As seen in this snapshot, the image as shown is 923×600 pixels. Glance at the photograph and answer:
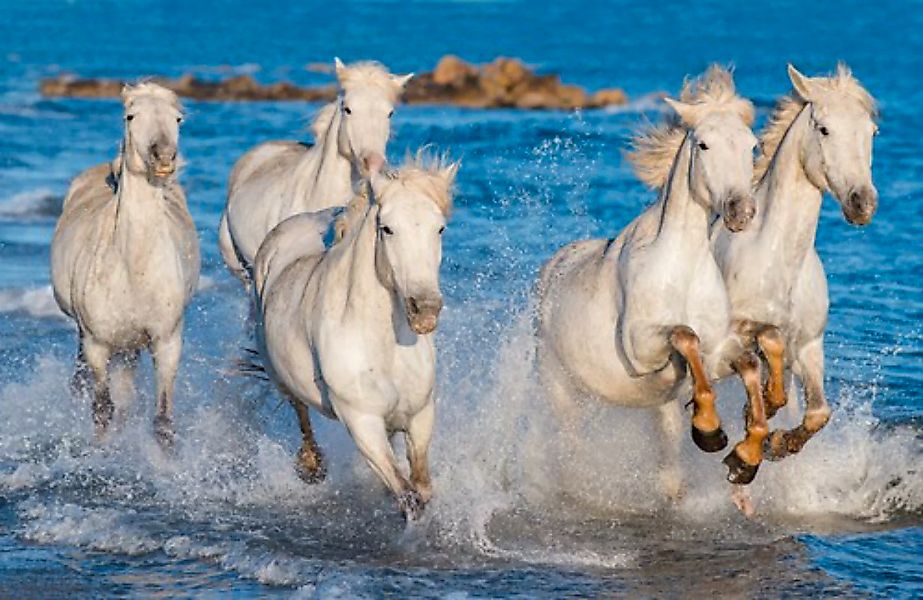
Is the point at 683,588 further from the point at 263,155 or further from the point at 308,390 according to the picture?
the point at 263,155

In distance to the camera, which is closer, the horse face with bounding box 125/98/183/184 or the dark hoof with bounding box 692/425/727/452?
the dark hoof with bounding box 692/425/727/452

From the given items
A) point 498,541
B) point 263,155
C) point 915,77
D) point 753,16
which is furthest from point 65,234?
point 753,16

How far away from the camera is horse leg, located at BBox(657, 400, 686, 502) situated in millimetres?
8508

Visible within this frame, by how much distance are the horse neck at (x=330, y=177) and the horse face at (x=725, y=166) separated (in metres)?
2.71

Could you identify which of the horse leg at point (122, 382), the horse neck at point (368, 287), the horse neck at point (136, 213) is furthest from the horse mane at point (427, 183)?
the horse leg at point (122, 382)

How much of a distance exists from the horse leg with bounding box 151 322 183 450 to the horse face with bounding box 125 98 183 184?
841 mm

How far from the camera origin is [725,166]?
7.32m

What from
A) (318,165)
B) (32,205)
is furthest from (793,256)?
(32,205)

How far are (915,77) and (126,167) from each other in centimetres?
3246

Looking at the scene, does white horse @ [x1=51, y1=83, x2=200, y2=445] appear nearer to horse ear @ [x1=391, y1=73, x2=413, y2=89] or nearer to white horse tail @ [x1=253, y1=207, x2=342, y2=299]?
white horse tail @ [x1=253, y1=207, x2=342, y2=299]

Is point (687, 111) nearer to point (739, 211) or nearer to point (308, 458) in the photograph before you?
point (739, 211)

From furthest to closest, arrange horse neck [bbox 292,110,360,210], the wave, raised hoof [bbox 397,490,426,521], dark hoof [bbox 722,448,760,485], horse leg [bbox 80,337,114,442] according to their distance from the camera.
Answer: the wave < horse neck [bbox 292,110,360,210] < horse leg [bbox 80,337,114,442] < dark hoof [bbox 722,448,760,485] < raised hoof [bbox 397,490,426,521]

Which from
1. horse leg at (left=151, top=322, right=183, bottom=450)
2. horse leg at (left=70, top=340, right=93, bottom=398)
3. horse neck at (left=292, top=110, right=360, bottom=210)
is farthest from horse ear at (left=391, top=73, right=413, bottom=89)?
horse leg at (left=70, top=340, right=93, bottom=398)

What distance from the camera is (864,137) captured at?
7793 millimetres
